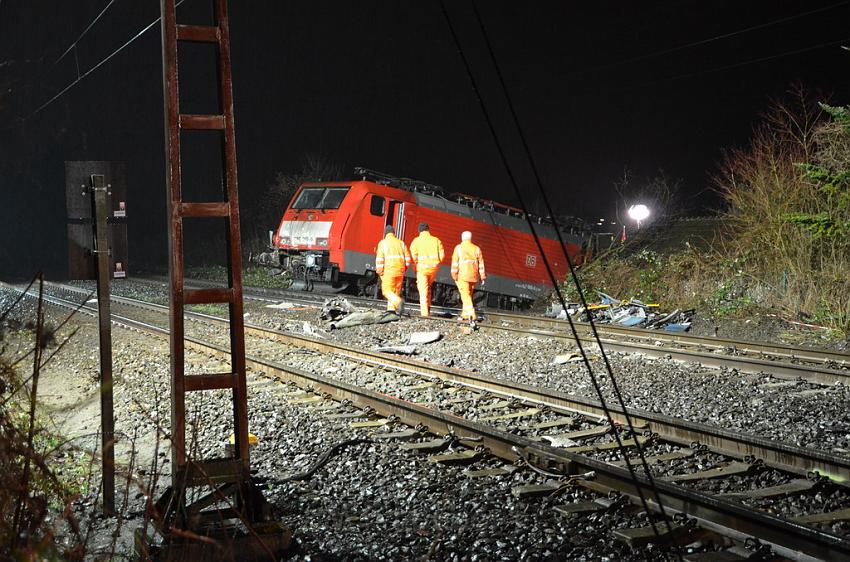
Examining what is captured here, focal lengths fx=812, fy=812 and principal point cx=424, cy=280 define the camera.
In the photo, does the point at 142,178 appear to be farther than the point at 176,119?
Yes

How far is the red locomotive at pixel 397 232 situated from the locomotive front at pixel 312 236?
0.08ft

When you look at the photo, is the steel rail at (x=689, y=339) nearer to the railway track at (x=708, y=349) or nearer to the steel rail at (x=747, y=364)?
the railway track at (x=708, y=349)

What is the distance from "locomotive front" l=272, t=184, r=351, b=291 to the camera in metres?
20.3

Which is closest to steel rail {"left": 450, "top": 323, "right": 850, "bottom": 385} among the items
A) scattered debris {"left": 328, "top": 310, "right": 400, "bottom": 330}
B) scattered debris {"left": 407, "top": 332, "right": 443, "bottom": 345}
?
scattered debris {"left": 407, "top": 332, "right": 443, "bottom": 345}

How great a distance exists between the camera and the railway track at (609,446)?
446cm

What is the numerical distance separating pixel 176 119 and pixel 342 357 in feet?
23.5

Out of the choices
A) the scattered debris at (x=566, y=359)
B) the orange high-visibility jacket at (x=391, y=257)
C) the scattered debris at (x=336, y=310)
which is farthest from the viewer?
the scattered debris at (x=336, y=310)

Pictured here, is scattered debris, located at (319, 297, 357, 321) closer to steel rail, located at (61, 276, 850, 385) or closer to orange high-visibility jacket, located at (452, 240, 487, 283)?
orange high-visibility jacket, located at (452, 240, 487, 283)

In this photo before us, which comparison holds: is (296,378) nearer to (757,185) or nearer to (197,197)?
(757,185)

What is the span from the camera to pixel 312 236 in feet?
67.7

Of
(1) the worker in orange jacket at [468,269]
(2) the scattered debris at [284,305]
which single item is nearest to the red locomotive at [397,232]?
(2) the scattered debris at [284,305]

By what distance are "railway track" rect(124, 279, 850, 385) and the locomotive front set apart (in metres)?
5.36

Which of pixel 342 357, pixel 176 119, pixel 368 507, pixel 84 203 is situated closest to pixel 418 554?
pixel 368 507

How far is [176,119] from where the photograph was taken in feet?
15.0
